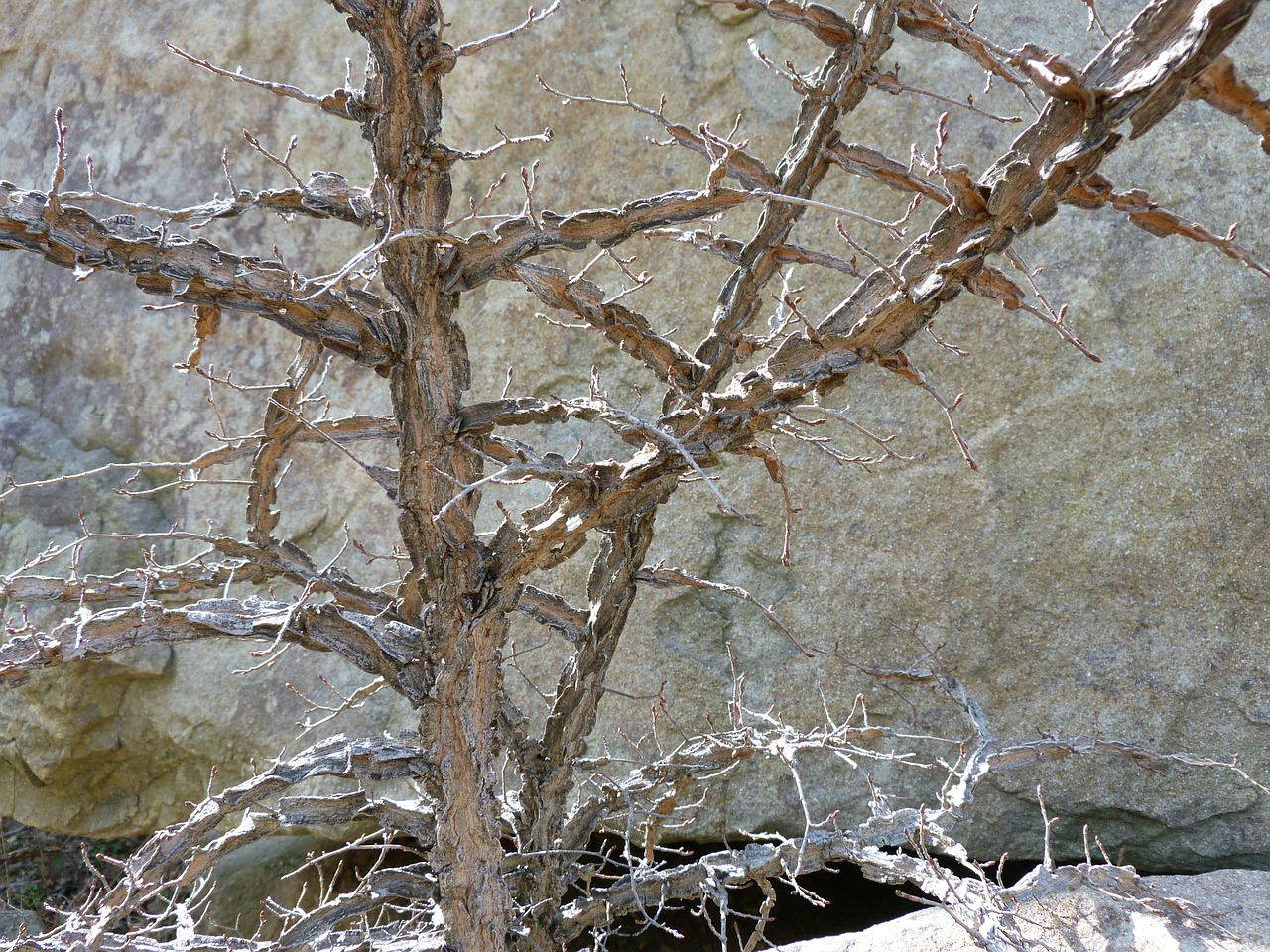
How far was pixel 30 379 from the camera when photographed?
3.44 metres

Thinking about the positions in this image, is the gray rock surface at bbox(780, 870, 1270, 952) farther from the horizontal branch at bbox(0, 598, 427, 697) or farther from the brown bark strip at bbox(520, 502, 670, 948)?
the horizontal branch at bbox(0, 598, 427, 697)

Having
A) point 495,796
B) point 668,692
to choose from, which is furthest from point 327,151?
point 495,796

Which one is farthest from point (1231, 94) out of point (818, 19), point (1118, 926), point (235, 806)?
point (235, 806)

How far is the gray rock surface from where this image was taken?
1848 millimetres

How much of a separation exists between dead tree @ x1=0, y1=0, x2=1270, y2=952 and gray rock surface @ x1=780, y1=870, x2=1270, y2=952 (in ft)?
0.45

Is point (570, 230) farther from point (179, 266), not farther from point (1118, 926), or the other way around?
point (1118, 926)

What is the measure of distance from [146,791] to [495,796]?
2033mm

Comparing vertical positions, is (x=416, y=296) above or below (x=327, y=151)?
below

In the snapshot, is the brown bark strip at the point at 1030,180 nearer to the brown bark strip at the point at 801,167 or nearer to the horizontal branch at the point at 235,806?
the brown bark strip at the point at 801,167

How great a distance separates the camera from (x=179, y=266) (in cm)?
148

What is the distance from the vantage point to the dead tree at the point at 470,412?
1.38 meters

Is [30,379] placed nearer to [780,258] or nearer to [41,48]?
[41,48]

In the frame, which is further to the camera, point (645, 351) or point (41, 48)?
point (41, 48)

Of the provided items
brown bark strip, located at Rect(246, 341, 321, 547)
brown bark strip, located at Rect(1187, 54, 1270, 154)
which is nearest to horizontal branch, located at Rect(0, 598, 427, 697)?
brown bark strip, located at Rect(246, 341, 321, 547)
